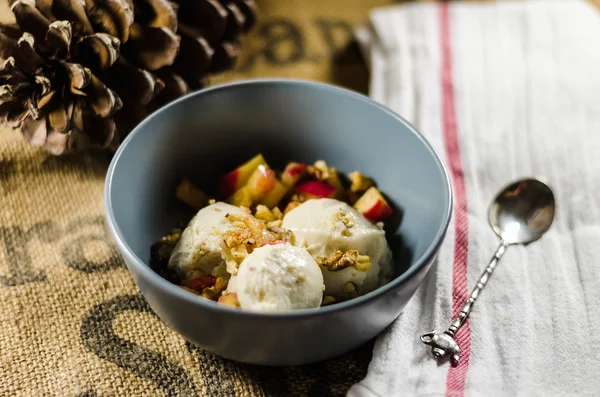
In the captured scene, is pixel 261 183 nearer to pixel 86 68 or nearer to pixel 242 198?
pixel 242 198

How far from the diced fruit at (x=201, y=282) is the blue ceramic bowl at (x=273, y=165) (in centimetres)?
6

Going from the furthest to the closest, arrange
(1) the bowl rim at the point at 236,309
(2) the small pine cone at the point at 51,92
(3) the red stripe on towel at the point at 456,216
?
1. (2) the small pine cone at the point at 51,92
2. (3) the red stripe on towel at the point at 456,216
3. (1) the bowl rim at the point at 236,309

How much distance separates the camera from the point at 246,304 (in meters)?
0.65

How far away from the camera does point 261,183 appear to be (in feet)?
2.75

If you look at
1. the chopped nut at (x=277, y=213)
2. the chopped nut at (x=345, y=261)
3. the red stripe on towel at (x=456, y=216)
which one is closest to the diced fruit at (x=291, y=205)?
the chopped nut at (x=277, y=213)

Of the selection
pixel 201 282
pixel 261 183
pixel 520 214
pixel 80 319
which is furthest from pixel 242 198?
pixel 520 214

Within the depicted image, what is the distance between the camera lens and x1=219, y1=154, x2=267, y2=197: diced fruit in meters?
0.86

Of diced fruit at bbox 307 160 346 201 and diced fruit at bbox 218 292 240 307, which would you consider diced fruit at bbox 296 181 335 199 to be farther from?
diced fruit at bbox 218 292 240 307

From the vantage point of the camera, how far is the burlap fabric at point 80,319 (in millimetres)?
695

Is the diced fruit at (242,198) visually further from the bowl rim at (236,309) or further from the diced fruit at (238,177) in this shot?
the bowl rim at (236,309)

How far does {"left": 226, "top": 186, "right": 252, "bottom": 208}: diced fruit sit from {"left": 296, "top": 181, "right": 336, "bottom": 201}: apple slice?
0.23ft

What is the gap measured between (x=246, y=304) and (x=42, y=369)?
0.25m

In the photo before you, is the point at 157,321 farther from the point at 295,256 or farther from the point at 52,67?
the point at 52,67

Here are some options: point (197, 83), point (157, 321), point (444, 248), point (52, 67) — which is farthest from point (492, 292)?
point (52, 67)
